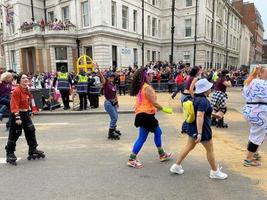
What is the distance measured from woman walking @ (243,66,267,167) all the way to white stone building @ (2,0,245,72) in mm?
24168

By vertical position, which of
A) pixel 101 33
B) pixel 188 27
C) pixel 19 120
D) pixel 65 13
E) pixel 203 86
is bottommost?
pixel 19 120

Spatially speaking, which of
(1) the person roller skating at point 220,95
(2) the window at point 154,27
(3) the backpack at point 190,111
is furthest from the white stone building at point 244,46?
(3) the backpack at point 190,111

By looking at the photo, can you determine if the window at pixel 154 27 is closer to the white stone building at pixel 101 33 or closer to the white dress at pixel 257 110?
the white stone building at pixel 101 33

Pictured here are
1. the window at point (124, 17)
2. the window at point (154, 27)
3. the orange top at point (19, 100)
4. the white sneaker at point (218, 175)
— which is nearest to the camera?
the white sneaker at point (218, 175)

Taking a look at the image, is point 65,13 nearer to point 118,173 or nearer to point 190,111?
point 118,173

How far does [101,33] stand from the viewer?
90.6ft

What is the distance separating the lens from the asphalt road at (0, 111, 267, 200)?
3.87m

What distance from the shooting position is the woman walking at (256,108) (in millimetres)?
4629

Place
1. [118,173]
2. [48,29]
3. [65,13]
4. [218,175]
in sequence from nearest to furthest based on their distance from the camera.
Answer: [218,175], [118,173], [48,29], [65,13]

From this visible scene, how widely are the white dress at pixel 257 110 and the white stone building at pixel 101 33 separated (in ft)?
79.4

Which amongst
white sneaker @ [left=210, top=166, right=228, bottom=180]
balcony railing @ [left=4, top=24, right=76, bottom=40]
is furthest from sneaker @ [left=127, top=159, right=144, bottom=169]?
balcony railing @ [left=4, top=24, right=76, bottom=40]

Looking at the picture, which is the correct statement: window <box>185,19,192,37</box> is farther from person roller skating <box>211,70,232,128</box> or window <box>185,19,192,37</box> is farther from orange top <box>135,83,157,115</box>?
orange top <box>135,83,157,115</box>

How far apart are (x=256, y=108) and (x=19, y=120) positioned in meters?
4.31

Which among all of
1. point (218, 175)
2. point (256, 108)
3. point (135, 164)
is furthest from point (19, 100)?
point (256, 108)
